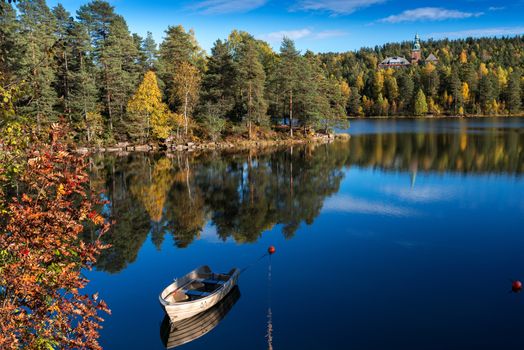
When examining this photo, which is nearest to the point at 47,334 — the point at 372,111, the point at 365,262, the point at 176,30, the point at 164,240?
the point at 365,262

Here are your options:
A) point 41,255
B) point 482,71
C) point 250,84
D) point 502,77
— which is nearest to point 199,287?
point 41,255

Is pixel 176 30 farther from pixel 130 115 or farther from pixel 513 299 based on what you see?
pixel 513 299

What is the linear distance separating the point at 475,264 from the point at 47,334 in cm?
2369

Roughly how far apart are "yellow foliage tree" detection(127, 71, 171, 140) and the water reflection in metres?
8.72

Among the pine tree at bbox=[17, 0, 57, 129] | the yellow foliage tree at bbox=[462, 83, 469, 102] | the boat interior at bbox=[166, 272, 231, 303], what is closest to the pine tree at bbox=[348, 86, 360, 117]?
the yellow foliage tree at bbox=[462, 83, 469, 102]

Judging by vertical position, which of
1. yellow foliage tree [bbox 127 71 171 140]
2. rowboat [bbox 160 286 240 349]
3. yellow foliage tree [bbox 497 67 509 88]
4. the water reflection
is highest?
yellow foliage tree [bbox 497 67 509 88]

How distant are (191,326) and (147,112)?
61114mm

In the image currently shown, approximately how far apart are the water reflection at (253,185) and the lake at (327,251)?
0.22 m

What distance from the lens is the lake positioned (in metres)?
18.6

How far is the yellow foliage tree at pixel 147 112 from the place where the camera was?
244 feet

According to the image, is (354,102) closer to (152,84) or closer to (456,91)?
(456,91)

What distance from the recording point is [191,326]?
62.7 ft

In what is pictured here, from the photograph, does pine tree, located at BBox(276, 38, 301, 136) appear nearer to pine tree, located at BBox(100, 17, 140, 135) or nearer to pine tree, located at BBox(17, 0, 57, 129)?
pine tree, located at BBox(100, 17, 140, 135)

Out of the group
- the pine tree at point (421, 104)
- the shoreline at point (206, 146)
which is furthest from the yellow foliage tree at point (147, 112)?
the pine tree at point (421, 104)
